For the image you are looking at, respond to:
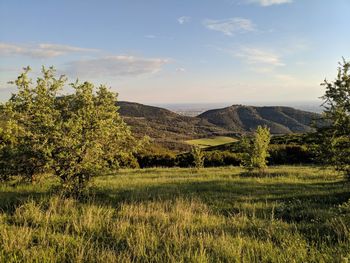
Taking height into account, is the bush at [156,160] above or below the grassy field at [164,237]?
below

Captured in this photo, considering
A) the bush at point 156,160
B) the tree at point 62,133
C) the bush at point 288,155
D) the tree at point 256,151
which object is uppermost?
the tree at point 62,133

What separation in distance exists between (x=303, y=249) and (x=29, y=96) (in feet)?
30.8

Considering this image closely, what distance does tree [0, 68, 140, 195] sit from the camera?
32.9 feet

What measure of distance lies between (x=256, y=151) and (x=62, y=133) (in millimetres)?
19198

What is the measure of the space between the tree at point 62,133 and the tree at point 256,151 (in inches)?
650

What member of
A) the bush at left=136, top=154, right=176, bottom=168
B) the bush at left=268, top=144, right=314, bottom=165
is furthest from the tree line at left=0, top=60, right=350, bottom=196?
the bush at left=136, top=154, right=176, bottom=168

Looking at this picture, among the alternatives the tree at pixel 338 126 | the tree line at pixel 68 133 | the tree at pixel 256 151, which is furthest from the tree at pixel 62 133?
the tree at pixel 256 151

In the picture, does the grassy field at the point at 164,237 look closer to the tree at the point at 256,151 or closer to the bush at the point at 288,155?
the tree at the point at 256,151

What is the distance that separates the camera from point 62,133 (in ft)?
33.4

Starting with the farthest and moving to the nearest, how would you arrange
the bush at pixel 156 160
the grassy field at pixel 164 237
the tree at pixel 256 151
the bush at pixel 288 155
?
the bush at pixel 156 160 → the bush at pixel 288 155 → the tree at pixel 256 151 → the grassy field at pixel 164 237

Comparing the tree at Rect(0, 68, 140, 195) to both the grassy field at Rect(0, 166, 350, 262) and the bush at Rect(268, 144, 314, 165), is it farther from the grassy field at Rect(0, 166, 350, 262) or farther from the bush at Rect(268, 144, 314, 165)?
the bush at Rect(268, 144, 314, 165)

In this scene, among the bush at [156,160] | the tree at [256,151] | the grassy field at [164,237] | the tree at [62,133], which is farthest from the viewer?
the bush at [156,160]

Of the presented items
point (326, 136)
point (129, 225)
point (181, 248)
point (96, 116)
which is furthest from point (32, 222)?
point (326, 136)

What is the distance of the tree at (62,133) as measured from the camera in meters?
10.0
